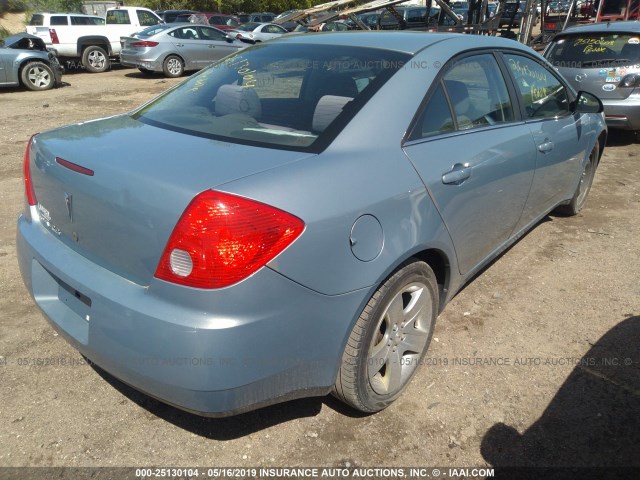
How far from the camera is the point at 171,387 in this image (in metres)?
1.81

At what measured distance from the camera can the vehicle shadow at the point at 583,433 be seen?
2209 millimetres

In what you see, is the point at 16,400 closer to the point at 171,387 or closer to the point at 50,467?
the point at 50,467

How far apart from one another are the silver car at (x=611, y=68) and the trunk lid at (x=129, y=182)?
21.6 ft

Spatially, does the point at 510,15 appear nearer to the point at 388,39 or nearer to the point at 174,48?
the point at 174,48

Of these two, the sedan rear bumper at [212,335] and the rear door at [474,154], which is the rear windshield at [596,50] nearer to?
the rear door at [474,154]

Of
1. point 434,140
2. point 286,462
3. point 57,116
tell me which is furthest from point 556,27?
point 286,462

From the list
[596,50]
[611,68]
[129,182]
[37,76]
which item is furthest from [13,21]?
[129,182]

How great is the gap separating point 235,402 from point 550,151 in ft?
8.97

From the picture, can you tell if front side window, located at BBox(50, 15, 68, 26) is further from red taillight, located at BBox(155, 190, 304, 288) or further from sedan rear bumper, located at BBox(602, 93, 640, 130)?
red taillight, located at BBox(155, 190, 304, 288)

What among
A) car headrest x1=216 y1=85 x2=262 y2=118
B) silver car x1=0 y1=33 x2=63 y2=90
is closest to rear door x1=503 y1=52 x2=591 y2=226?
car headrest x1=216 y1=85 x2=262 y2=118

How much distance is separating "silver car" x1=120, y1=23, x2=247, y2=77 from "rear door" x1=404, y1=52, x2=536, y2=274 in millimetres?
13290

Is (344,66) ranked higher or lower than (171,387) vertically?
higher

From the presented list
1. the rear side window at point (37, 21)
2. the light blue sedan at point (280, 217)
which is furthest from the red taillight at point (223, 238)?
the rear side window at point (37, 21)

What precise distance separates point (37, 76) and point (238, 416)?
42.1 feet
